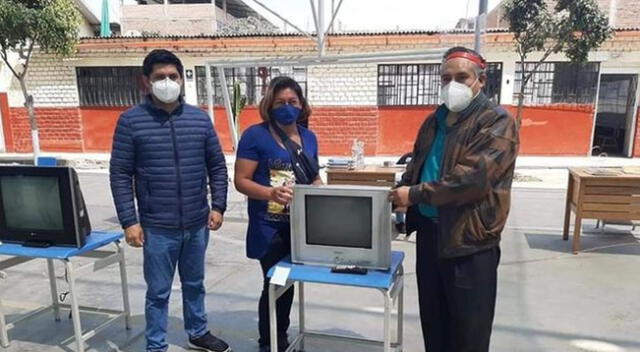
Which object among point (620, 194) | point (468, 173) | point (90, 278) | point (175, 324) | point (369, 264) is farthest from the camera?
point (620, 194)

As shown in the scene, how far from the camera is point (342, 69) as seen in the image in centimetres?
1054

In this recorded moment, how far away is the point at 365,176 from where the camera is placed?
198 inches

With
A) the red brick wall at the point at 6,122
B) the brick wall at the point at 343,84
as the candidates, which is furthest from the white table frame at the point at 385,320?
the red brick wall at the point at 6,122

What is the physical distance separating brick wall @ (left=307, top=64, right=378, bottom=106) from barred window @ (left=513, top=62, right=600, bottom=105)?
3153 millimetres

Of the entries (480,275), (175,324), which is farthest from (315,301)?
(480,275)

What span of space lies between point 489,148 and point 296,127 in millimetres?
1086

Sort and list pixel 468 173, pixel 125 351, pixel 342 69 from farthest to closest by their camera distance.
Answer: pixel 342 69
pixel 125 351
pixel 468 173

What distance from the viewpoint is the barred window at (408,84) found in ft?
34.4

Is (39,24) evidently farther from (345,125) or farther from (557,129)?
(557,129)

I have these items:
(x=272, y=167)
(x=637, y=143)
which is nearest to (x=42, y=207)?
(x=272, y=167)

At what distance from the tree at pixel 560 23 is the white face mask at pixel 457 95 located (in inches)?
279

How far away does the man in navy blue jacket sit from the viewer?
7.87ft

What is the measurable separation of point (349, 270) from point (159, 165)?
3.67 ft

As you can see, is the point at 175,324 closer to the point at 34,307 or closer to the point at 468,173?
the point at 34,307
